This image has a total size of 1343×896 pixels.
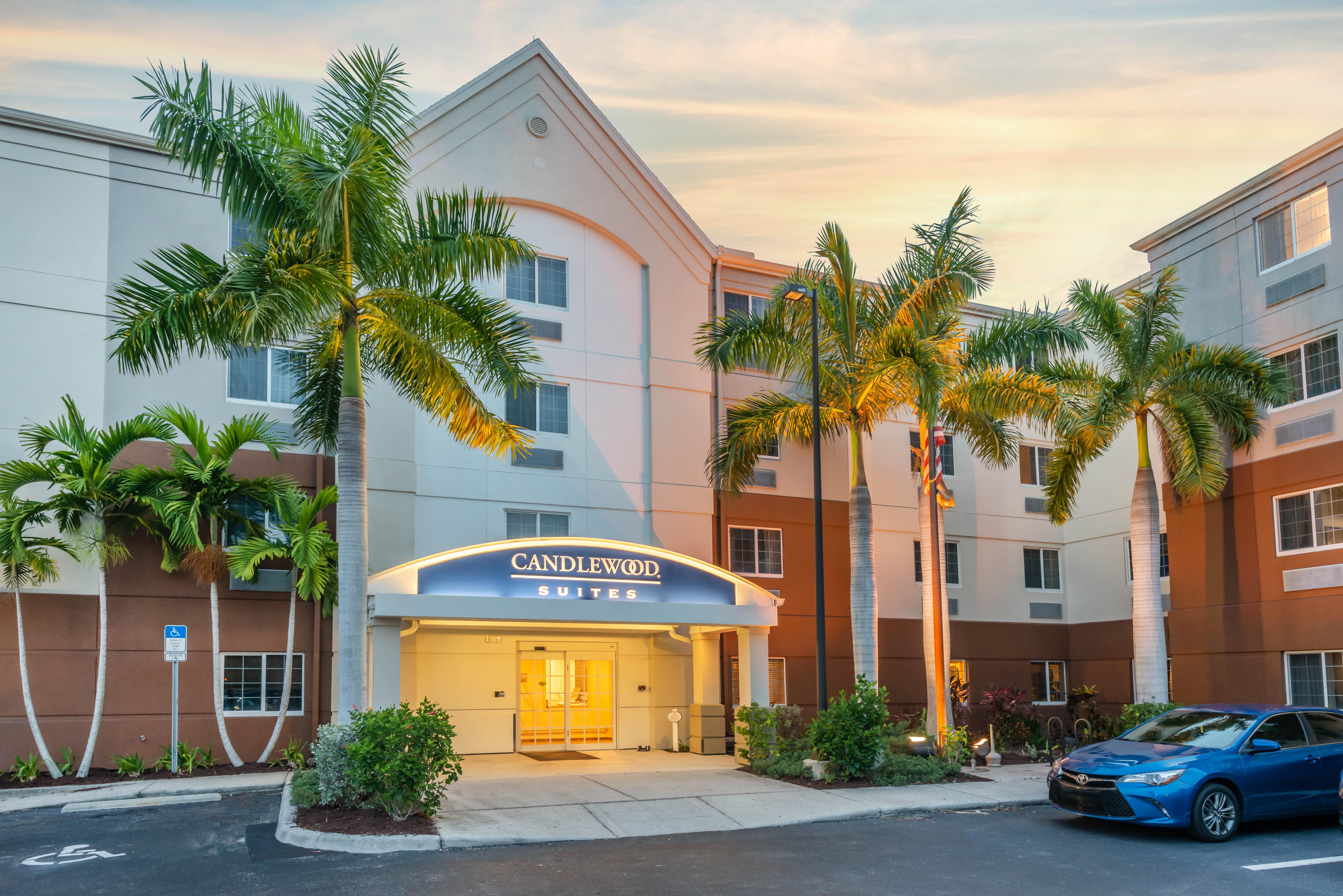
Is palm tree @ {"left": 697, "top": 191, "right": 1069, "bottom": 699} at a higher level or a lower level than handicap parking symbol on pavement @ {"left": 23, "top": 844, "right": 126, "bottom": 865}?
higher

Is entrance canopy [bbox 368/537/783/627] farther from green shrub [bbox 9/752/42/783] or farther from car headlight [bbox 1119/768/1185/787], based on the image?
car headlight [bbox 1119/768/1185/787]

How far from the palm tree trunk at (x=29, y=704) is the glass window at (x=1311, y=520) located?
22.7 m

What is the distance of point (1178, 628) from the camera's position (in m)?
Result: 22.9

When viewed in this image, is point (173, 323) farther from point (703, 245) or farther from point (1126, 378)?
point (1126, 378)

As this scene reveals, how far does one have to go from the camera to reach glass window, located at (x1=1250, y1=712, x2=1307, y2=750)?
13.0m

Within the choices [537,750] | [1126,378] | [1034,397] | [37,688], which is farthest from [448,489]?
[1126,378]

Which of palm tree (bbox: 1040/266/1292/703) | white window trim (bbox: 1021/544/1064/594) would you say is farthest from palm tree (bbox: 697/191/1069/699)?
white window trim (bbox: 1021/544/1064/594)

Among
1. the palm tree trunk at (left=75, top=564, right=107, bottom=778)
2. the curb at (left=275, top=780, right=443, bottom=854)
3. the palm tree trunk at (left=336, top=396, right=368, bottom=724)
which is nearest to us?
the curb at (left=275, top=780, right=443, bottom=854)

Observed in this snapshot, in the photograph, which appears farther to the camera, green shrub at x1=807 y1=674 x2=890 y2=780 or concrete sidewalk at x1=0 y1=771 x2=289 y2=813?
green shrub at x1=807 y1=674 x2=890 y2=780

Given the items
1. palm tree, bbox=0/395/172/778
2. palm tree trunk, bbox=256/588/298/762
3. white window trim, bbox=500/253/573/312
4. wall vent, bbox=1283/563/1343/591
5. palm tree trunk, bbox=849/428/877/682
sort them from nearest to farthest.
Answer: palm tree, bbox=0/395/172/778 < palm tree trunk, bbox=849/428/877/682 < palm tree trunk, bbox=256/588/298/762 < wall vent, bbox=1283/563/1343/591 < white window trim, bbox=500/253/573/312

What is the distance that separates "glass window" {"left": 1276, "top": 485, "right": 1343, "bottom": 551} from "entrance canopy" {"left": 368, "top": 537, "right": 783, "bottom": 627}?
33.4ft

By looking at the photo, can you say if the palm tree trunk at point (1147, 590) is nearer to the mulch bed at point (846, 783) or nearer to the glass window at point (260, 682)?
the mulch bed at point (846, 783)

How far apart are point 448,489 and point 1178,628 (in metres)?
15.7

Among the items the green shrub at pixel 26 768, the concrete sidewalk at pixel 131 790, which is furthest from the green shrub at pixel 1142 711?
the green shrub at pixel 26 768
